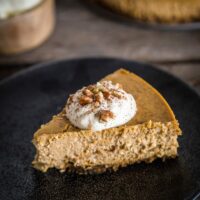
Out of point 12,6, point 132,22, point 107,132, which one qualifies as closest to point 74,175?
point 107,132

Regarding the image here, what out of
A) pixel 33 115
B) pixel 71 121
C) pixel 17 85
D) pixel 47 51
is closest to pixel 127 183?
pixel 71 121

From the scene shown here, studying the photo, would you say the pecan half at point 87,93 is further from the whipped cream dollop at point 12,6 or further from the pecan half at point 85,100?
the whipped cream dollop at point 12,6

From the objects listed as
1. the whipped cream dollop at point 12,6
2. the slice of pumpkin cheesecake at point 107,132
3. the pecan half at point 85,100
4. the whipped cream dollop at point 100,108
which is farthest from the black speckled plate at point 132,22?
the pecan half at point 85,100

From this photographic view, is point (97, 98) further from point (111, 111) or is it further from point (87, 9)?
point (87, 9)

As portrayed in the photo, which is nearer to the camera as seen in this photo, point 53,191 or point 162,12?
point 53,191

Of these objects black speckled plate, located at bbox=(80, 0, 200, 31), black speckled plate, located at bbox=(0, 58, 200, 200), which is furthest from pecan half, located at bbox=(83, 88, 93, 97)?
black speckled plate, located at bbox=(80, 0, 200, 31)
